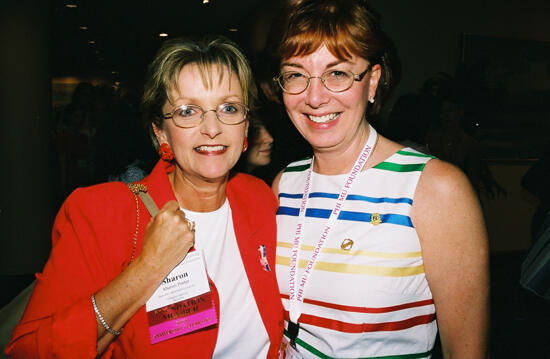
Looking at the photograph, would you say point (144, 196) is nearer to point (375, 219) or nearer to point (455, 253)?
point (375, 219)

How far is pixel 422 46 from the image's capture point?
5711 mm

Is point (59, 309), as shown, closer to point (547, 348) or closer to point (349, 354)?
point (349, 354)

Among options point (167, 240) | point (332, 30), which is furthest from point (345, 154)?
point (167, 240)

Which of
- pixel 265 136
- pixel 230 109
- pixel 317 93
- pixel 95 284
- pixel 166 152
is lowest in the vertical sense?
pixel 95 284

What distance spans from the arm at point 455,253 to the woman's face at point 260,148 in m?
1.69

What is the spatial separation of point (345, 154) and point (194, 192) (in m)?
0.70

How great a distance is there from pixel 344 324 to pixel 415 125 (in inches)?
103

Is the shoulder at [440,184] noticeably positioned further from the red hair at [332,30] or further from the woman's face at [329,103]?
the red hair at [332,30]

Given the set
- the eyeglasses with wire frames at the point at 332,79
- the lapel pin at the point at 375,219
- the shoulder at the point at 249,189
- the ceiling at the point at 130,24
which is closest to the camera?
the lapel pin at the point at 375,219

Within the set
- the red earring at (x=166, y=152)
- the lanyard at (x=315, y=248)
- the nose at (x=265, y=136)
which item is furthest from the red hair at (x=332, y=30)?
the nose at (x=265, y=136)

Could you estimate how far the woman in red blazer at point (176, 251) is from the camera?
4.17 ft

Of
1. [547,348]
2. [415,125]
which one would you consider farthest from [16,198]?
[547,348]

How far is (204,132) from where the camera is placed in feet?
5.15

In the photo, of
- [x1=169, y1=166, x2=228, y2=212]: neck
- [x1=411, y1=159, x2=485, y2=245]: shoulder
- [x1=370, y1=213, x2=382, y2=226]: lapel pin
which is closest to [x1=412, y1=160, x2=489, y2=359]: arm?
[x1=411, y1=159, x2=485, y2=245]: shoulder
